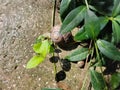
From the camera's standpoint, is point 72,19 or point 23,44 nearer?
point 72,19

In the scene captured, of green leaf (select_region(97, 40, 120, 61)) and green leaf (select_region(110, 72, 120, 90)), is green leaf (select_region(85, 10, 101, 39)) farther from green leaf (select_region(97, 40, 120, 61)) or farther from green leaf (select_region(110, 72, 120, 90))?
green leaf (select_region(110, 72, 120, 90))

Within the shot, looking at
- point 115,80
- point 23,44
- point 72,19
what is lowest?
point 115,80

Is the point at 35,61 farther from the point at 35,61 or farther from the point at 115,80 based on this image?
the point at 115,80

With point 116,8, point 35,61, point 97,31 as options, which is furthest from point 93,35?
point 35,61

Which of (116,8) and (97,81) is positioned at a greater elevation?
(116,8)

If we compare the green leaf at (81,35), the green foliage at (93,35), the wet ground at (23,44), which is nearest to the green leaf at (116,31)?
the green foliage at (93,35)

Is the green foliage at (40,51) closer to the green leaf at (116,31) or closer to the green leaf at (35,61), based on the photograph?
the green leaf at (35,61)

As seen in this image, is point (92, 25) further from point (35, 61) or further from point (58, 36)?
point (35, 61)
